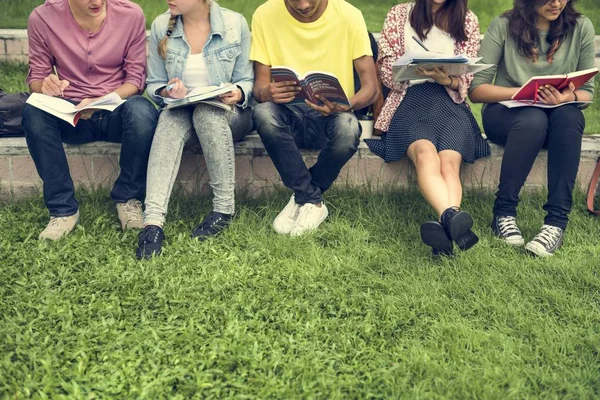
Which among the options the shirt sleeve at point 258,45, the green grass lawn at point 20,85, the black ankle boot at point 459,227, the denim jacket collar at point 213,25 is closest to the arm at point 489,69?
the black ankle boot at point 459,227

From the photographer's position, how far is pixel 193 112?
4.18 m

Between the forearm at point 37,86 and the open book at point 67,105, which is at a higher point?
the open book at point 67,105

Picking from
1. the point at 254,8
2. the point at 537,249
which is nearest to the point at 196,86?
the point at 537,249

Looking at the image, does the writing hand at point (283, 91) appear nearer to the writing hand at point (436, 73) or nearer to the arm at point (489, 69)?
the writing hand at point (436, 73)

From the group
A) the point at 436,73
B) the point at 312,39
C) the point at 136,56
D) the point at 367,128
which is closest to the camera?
the point at 436,73

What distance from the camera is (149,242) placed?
3941 millimetres

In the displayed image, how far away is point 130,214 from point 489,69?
83.5 inches

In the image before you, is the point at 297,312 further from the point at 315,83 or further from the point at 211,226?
the point at 315,83

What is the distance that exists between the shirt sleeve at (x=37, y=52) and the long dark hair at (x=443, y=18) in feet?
6.58

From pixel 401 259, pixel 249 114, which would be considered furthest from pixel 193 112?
pixel 401 259

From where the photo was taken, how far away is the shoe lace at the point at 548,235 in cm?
401

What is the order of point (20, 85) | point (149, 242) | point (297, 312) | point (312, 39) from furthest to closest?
point (20, 85)
point (312, 39)
point (149, 242)
point (297, 312)

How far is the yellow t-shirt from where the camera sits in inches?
169

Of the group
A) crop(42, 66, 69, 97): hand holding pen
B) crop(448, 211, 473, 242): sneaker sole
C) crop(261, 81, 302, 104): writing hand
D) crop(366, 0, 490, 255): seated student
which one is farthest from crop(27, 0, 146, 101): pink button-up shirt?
crop(448, 211, 473, 242): sneaker sole
